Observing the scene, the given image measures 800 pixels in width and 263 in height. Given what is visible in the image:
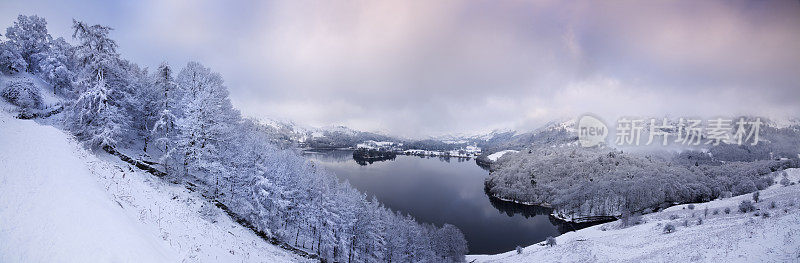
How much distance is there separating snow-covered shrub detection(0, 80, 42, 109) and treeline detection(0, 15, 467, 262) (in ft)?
10.9

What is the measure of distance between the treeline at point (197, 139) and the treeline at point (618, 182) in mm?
69394

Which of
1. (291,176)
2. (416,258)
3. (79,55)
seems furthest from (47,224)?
(416,258)

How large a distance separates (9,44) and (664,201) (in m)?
157

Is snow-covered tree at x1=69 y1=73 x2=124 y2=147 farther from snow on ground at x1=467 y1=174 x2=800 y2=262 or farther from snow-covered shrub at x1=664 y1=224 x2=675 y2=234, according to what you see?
snow-covered shrub at x1=664 y1=224 x2=675 y2=234

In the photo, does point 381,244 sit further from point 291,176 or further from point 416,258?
point 291,176

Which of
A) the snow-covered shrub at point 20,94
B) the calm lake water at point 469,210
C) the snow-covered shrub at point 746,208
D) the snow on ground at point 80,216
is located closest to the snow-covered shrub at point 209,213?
the snow on ground at point 80,216

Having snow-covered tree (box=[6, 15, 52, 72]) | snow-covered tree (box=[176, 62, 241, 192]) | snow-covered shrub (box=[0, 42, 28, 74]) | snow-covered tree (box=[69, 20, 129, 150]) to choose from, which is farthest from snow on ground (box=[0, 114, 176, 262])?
snow-covered tree (box=[6, 15, 52, 72])

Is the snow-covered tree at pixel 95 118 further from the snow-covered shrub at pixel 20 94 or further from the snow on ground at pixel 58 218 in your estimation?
the snow on ground at pixel 58 218

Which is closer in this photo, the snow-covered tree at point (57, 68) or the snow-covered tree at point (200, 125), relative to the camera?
the snow-covered tree at point (200, 125)

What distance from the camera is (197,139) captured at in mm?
25703

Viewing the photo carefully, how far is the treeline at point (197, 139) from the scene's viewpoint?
24.6 m

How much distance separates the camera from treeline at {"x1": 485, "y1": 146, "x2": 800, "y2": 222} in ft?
289

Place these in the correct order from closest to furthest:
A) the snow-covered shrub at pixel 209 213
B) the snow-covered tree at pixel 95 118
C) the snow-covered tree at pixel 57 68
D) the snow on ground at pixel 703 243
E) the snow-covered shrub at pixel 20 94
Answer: the snow on ground at pixel 703 243
the snow-covered shrub at pixel 209 213
the snow-covered tree at pixel 95 118
the snow-covered shrub at pixel 20 94
the snow-covered tree at pixel 57 68

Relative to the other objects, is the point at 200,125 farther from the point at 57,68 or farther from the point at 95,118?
the point at 57,68
